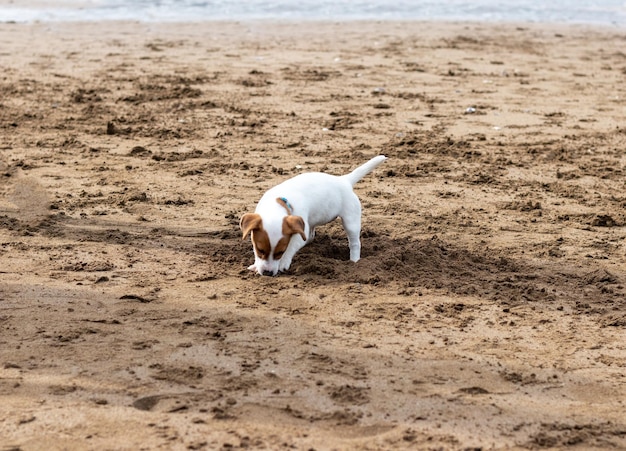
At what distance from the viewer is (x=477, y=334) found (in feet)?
16.9

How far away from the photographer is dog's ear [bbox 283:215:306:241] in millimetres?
5434

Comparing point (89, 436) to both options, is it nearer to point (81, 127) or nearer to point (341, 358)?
point (341, 358)

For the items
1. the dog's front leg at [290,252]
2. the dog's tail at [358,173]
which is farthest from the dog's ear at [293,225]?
the dog's tail at [358,173]

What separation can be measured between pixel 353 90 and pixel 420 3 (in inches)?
542

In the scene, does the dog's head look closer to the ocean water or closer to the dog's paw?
the dog's paw

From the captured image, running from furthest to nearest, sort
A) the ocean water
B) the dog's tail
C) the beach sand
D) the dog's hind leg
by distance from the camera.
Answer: the ocean water < the dog's tail < the dog's hind leg < the beach sand

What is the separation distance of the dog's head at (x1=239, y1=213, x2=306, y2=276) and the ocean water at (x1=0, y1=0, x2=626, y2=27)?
14571 millimetres

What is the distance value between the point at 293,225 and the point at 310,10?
1756 centimetres

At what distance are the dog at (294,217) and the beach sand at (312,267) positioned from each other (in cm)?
14

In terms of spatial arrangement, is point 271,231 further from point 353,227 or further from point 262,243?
point 353,227

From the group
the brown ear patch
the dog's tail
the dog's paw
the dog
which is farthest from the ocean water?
the brown ear patch

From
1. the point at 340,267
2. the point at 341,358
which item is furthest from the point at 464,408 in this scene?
the point at 340,267

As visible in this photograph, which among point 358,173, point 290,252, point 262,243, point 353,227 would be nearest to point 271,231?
point 262,243

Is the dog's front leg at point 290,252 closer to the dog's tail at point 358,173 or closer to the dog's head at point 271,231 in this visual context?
the dog's head at point 271,231
